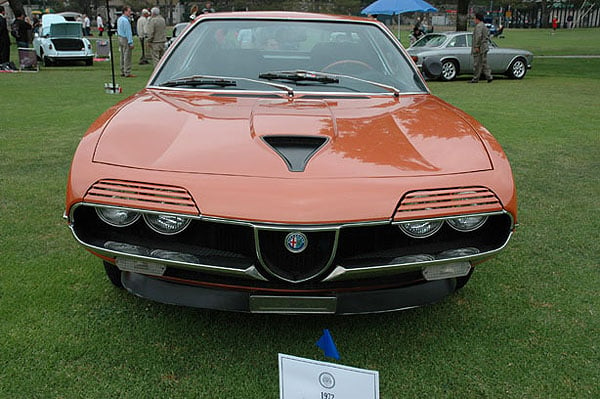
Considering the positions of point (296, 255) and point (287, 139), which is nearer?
point (296, 255)

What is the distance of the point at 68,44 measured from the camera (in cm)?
1805

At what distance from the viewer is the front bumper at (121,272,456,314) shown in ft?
7.18

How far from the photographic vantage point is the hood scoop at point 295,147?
2.23 meters

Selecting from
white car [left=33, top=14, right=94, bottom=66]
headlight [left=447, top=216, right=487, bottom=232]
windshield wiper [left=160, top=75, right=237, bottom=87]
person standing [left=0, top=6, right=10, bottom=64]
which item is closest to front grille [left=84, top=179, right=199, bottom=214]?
headlight [left=447, top=216, right=487, bottom=232]

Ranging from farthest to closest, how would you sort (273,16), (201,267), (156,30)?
(156,30)
(273,16)
(201,267)

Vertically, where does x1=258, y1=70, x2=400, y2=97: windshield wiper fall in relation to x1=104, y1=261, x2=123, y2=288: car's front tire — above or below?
above

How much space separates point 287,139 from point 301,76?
39.4 inches

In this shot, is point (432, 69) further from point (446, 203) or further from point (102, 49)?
point (102, 49)

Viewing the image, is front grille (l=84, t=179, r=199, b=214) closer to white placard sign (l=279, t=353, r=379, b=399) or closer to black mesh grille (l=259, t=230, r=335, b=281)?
black mesh grille (l=259, t=230, r=335, b=281)

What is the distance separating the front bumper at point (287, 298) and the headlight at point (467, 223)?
A: 0.30 meters

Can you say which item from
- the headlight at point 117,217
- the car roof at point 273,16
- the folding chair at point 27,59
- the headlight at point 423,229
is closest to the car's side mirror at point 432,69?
the car roof at point 273,16

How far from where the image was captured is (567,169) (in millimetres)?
5793

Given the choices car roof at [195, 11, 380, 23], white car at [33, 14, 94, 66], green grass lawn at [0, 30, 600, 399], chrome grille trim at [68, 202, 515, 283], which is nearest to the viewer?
chrome grille trim at [68, 202, 515, 283]

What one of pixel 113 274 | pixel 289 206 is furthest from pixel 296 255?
pixel 113 274
